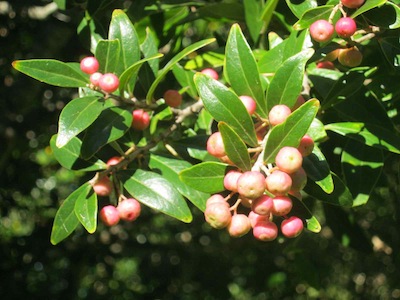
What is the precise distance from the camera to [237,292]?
136 inches

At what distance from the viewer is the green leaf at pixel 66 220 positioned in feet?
3.63

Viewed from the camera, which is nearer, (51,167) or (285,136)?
(285,136)

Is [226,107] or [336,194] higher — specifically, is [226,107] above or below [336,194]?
above

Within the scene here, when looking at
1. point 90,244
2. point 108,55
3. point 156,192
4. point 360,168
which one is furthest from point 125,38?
point 90,244

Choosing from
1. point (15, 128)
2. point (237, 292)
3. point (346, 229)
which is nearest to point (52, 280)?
point (15, 128)

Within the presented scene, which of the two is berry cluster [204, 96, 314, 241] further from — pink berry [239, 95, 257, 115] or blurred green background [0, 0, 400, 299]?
blurred green background [0, 0, 400, 299]

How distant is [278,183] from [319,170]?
0.53 ft

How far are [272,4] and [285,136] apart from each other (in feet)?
1.48

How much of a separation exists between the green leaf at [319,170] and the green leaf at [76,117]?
360mm

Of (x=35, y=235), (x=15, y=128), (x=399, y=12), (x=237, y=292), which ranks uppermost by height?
(x=399, y=12)

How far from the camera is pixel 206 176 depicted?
998 millimetres

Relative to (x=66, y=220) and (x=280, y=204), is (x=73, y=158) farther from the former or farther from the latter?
(x=280, y=204)

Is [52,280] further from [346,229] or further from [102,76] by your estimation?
[102,76]

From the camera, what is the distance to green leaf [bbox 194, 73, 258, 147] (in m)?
0.97
